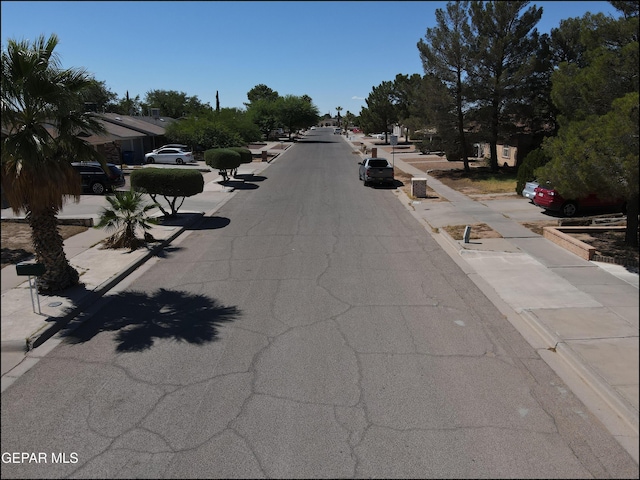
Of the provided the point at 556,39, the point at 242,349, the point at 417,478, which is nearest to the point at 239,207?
the point at 242,349

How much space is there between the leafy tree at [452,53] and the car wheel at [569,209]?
13526 millimetres

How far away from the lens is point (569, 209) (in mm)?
18000

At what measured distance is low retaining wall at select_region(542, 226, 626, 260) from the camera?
12281mm

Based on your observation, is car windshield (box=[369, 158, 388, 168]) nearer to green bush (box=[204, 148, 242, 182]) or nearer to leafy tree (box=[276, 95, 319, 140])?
green bush (box=[204, 148, 242, 182])

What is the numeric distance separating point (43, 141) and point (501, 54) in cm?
2594

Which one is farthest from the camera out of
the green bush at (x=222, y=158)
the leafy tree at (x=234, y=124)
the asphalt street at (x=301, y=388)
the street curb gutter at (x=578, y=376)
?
the leafy tree at (x=234, y=124)

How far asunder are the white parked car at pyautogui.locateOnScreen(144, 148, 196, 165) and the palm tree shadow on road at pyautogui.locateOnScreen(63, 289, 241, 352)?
104 feet

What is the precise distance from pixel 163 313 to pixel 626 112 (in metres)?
9.43

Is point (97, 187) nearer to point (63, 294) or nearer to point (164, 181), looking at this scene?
point (164, 181)

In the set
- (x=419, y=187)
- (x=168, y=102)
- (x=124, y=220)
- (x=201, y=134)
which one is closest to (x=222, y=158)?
(x=419, y=187)

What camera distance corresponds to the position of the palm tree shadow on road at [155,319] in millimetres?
8016

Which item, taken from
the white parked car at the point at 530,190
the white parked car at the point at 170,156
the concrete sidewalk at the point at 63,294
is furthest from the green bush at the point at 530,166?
the white parked car at the point at 170,156

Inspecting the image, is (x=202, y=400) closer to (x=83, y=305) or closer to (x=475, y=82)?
(x=83, y=305)

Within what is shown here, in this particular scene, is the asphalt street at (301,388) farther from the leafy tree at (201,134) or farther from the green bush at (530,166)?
the leafy tree at (201,134)
